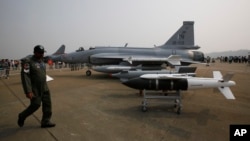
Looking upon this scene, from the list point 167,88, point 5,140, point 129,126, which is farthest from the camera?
point 167,88

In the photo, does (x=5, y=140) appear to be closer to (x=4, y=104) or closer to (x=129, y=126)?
(x=129, y=126)

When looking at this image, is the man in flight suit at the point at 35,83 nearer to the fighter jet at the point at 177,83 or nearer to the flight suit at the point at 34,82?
the flight suit at the point at 34,82

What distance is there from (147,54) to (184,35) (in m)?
4.42

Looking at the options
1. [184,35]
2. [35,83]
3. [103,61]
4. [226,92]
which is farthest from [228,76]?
[184,35]

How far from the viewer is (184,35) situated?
1748cm

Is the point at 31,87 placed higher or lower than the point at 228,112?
higher

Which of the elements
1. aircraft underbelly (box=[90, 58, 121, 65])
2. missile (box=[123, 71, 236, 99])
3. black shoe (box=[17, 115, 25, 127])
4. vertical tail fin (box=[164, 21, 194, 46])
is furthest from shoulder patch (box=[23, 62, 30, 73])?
vertical tail fin (box=[164, 21, 194, 46])

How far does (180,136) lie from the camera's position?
4406 mm

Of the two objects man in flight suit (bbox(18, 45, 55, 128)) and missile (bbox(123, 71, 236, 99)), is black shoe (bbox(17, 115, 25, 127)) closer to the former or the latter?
man in flight suit (bbox(18, 45, 55, 128))

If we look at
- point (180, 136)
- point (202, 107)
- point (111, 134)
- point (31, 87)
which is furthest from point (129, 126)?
point (202, 107)

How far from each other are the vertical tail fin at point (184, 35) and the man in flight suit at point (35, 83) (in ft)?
47.2

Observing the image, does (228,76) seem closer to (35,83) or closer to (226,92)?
(226,92)

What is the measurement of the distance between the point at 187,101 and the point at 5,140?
6387mm

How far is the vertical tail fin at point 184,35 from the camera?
1747 centimetres
